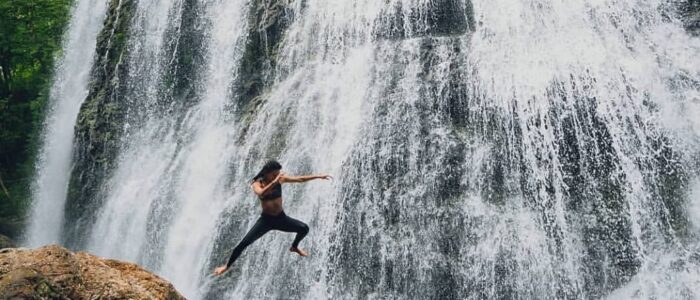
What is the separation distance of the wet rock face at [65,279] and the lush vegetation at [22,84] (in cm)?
1687

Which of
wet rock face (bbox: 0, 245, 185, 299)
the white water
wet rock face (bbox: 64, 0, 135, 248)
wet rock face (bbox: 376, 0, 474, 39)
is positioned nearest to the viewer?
wet rock face (bbox: 0, 245, 185, 299)

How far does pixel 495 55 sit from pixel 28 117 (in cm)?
1700

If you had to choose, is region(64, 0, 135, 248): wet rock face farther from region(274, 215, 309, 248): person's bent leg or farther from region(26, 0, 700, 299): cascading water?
region(274, 215, 309, 248): person's bent leg

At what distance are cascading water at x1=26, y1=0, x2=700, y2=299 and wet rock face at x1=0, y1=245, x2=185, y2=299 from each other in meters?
5.59

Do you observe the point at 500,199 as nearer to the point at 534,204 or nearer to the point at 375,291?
the point at 534,204

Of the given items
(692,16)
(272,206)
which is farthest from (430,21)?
(272,206)

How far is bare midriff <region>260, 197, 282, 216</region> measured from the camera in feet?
21.4

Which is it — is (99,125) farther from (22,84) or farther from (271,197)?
(271,197)

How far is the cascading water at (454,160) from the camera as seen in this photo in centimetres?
1070

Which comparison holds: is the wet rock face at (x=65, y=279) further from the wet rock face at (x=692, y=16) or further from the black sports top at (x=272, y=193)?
the wet rock face at (x=692, y=16)

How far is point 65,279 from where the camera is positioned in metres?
5.77

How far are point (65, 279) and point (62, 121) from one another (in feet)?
56.8

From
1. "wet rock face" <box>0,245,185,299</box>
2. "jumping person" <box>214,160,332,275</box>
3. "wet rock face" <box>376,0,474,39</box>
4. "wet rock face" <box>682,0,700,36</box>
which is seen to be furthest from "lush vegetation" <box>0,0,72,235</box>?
"wet rock face" <box>682,0,700,36</box>

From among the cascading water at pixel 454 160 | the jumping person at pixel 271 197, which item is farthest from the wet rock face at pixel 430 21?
the jumping person at pixel 271 197
